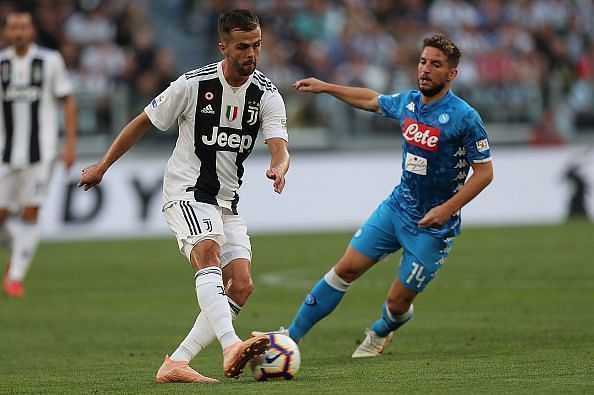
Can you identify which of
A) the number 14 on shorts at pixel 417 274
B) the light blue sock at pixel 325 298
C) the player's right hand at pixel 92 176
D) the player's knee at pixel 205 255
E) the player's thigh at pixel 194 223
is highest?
the player's right hand at pixel 92 176

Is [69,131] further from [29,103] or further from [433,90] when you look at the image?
[433,90]

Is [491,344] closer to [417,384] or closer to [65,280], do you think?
[417,384]

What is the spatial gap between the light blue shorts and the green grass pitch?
1.80ft

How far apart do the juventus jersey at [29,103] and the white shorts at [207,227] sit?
605cm

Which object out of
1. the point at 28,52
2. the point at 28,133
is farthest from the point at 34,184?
the point at 28,52

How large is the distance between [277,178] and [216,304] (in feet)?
2.62

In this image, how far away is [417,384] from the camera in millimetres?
6590

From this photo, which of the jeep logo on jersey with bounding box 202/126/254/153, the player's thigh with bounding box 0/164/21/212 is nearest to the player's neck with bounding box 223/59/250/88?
the jeep logo on jersey with bounding box 202/126/254/153

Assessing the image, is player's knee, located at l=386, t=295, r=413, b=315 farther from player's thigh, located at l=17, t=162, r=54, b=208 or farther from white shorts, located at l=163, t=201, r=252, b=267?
player's thigh, located at l=17, t=162, r=54, b=208

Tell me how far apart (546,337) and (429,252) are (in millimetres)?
1286

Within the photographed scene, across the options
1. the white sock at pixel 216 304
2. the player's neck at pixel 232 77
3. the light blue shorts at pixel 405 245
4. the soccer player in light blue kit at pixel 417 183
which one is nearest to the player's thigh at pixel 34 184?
the soccer player in light blue kit at pixel 417 183

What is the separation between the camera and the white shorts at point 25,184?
1320cm

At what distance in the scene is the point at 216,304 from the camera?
693cm

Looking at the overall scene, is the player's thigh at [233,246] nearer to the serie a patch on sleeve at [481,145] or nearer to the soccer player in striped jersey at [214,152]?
the soccer player in striped jersey at [214,152]
